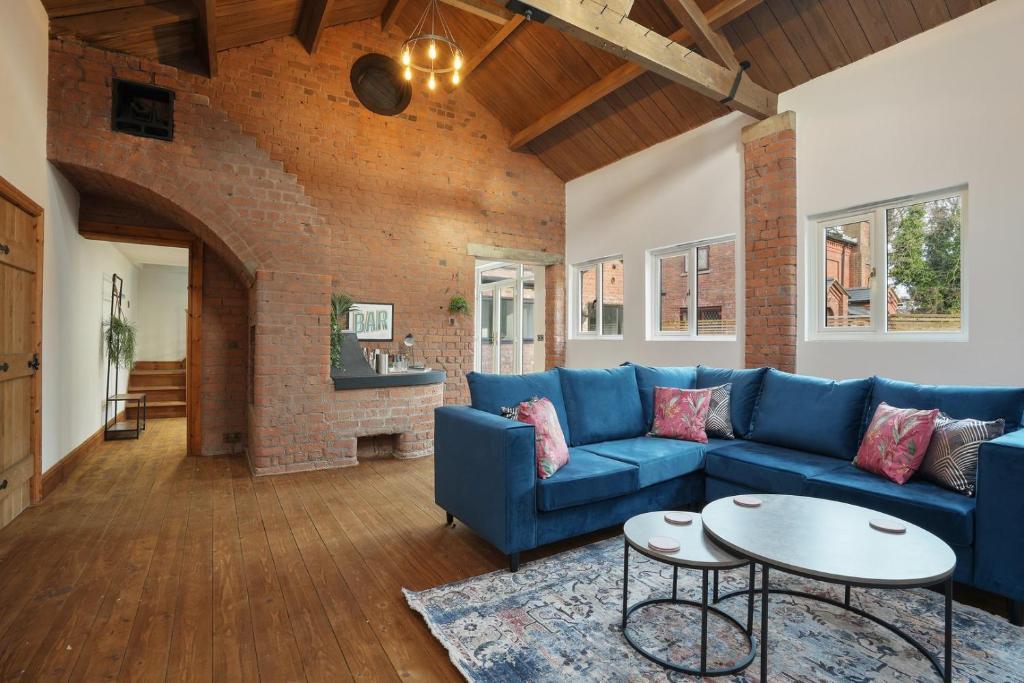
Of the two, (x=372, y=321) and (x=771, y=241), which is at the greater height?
(x=771, y=241)

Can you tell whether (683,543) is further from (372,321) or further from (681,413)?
(372,321)

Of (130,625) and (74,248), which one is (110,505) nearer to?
(130,625)

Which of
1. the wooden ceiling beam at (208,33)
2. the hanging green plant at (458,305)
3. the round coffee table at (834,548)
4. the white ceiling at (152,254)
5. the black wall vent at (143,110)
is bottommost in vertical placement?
the round coffee table at (834,548)

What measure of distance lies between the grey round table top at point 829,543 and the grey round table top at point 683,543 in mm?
44

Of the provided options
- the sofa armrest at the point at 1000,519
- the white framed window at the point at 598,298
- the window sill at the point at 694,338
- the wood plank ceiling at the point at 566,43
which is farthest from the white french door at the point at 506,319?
the sofa armrest at the point at 1000,519

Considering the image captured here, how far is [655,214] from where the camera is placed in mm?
5832

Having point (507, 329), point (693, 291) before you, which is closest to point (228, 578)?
point (693, 291)

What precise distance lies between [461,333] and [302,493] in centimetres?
302

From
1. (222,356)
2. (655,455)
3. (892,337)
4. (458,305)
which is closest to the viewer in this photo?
(655,455)

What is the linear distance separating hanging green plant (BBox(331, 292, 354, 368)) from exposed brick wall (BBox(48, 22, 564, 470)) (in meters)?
0.21

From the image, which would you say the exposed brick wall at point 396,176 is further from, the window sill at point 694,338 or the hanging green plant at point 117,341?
the hanging green plant at point 117,341

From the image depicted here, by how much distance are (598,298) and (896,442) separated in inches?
172

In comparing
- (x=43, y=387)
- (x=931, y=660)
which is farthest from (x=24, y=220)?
(x=931, y=660)

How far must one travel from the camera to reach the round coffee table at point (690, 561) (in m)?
1.74
